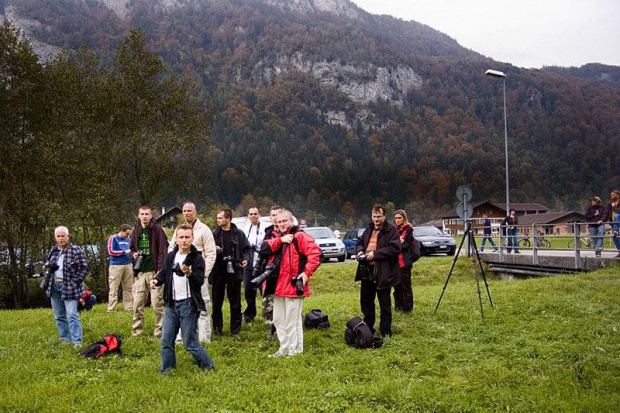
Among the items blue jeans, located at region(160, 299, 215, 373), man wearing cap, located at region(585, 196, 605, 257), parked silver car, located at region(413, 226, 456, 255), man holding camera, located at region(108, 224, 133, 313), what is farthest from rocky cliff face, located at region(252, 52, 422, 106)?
blue jeans, located at region(160, 299, 215, 373)

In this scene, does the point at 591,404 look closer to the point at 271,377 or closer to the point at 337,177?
the point at 271,377

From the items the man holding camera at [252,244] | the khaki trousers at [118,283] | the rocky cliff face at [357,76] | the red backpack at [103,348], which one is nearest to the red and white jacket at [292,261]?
the man holding camera at [252,244]

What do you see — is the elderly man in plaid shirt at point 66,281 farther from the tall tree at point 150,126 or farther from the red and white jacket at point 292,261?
the tall tree at point 150,126

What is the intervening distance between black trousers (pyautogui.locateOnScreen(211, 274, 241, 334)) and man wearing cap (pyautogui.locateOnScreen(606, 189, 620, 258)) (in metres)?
11.6

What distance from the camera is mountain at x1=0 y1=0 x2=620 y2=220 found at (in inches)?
3413

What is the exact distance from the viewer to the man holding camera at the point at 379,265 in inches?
319

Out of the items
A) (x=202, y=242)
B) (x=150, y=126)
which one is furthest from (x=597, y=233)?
(x=150, y=126)

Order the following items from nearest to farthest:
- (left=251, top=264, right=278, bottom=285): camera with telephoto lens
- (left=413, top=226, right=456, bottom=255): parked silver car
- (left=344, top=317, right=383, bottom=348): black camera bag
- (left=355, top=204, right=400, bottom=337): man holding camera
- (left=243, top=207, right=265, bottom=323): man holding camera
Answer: (left=251, top=264, right=278, bottom=285): camera with telephoto lens, (left=344, top=317, right=383, bottom=348): black camera bag, (left=355, top=204, right=400, bottom=337): man holding camera, (left=243, top=207, right=265, bottom=323): man holding camera, (left=413, top=226, right=456, bottom=255): parked silver car

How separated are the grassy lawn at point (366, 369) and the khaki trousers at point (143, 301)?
384 millimetres

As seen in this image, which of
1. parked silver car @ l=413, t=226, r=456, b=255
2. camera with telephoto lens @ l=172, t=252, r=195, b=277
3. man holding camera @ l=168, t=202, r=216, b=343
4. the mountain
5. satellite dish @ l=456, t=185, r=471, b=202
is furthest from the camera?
the mountain

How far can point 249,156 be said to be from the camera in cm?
8869

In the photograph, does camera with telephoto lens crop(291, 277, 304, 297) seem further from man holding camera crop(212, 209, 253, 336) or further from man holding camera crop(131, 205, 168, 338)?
man holding camera crop(131, 205, 168, 338)

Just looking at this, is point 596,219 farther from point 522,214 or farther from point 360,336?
point 522,214

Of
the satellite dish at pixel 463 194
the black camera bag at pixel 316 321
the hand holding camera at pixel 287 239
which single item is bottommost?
the black camera bag at pixel 316 321
